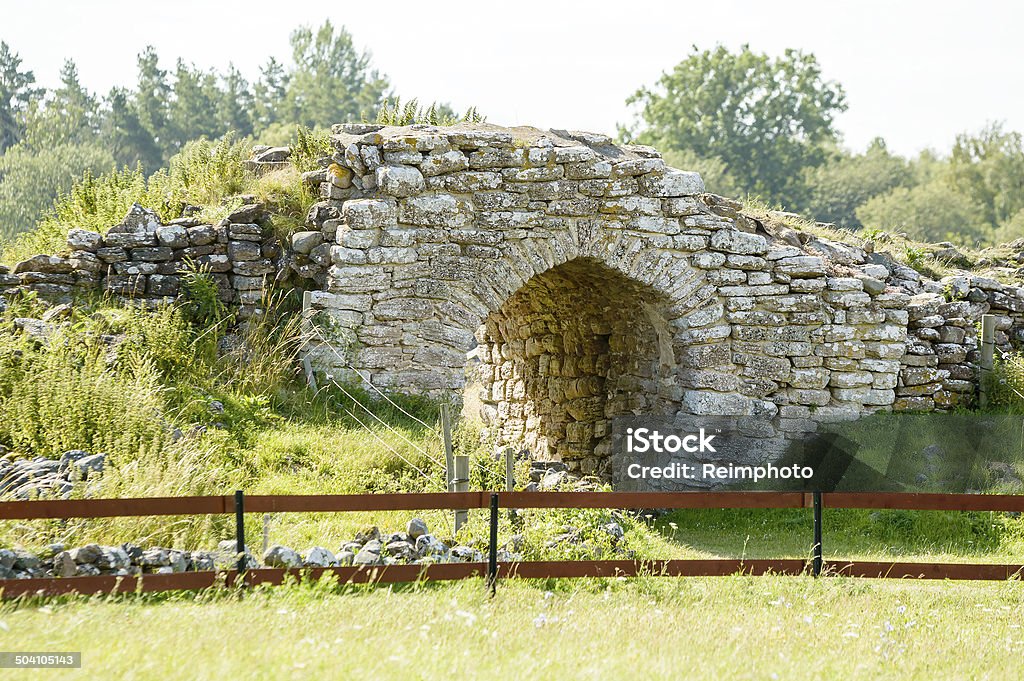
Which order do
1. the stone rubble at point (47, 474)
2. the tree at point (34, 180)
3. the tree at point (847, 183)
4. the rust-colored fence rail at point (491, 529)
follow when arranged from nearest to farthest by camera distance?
the rust-colored fence rail at point (491, 529) < the stone rubble at point (47, 474) < the tree at point (34, 180) < the tree at point (847, 183)

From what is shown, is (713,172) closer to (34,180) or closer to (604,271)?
(34,180)

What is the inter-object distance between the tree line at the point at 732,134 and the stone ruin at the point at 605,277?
92.1ft

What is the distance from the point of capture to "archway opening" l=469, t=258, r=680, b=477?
421 inches

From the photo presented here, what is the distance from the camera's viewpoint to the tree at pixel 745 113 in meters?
42.1

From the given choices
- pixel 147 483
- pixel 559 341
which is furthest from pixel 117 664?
pixel 559 341

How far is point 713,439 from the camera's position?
10.1 metres

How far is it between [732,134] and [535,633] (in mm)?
40655

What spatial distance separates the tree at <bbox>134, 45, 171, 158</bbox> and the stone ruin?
113 feet

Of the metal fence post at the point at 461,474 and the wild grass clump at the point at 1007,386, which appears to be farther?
the wild grass clump at the point at 1007,386

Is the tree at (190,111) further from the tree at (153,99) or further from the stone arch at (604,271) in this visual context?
the stone arch at (604,271)

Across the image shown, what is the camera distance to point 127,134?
1644 inches

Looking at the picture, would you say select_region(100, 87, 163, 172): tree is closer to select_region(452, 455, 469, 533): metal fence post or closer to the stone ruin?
the stone ruin

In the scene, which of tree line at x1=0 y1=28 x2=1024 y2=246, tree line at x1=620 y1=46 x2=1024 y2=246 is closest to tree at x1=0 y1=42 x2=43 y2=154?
tree line at x1=0 y1=28 x2=1024 y2=246

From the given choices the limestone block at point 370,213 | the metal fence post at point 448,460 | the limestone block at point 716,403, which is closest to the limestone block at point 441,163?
the limestone block at point 370,213
